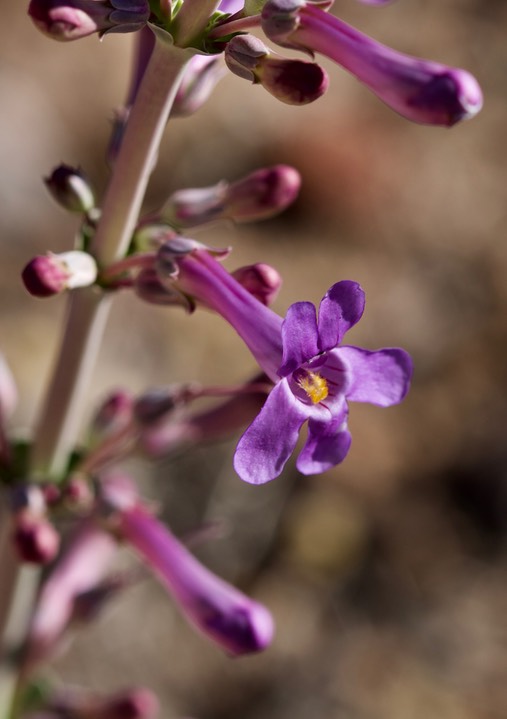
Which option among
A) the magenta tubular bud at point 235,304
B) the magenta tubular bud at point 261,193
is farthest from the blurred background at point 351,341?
the magenta tubular bud at point 235,304

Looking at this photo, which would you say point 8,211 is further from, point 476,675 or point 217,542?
point 476,675

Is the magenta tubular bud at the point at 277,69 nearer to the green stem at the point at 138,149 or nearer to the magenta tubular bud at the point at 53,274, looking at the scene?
the green stem at the point at 138,149

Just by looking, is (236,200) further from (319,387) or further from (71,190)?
(319,387)

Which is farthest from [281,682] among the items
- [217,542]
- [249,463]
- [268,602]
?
[249,463]

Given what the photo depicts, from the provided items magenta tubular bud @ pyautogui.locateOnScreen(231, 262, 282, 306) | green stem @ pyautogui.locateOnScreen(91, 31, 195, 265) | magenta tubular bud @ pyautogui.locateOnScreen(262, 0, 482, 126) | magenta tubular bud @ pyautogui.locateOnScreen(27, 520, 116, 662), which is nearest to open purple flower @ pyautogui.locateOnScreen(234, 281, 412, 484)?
magenta tubular bud @ pyautogui.locateOnScreen(231, 262, 282, 306)

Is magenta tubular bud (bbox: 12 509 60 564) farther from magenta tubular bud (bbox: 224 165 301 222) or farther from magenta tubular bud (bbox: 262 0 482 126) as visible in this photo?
magenta tubular bud (bbox: 262 0 482 126)

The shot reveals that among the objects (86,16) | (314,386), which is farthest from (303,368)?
(86,16)
